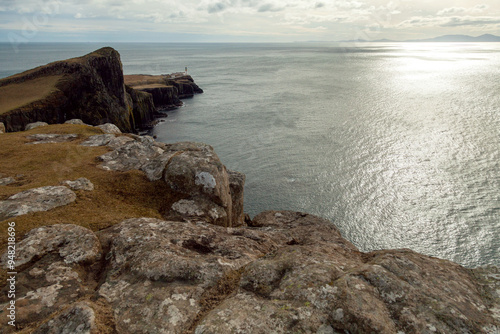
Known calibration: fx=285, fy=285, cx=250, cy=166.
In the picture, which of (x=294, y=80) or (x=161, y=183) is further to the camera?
(x=294, y=80)

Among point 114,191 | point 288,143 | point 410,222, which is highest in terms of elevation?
point 114,191

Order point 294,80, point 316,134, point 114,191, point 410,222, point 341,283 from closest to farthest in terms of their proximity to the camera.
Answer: point 341,283 → point 114,191 → point 410,222 → point 316,134 → point 294,80

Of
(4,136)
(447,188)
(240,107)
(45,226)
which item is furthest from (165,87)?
(45,226)

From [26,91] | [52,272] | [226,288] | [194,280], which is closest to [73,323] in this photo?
[52,272]

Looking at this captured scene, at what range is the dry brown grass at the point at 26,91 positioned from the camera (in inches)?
2242

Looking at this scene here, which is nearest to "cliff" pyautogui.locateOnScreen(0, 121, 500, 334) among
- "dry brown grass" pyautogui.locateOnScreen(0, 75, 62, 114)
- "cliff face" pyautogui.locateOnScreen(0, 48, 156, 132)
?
"cliff face" pyautogui.locateOnScreen(0, 48, 156, 132)

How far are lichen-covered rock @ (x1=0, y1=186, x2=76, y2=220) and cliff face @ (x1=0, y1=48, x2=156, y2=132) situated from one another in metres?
47.1

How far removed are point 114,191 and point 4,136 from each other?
1992cm

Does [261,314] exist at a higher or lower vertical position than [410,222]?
higher

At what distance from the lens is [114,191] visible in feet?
64.4

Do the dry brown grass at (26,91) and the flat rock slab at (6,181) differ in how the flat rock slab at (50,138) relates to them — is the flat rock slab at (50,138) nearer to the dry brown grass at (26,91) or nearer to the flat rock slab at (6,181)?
the flat rock slab at (6,181)

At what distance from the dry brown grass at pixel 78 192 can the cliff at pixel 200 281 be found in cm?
14

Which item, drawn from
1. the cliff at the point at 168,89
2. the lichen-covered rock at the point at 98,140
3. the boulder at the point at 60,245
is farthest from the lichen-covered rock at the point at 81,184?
the cliff at the point at 168,89

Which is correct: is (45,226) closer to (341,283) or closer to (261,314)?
(261,314)
